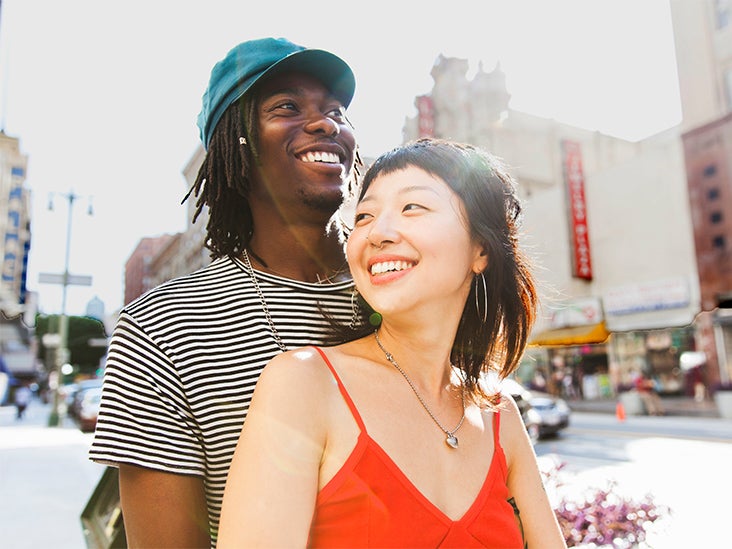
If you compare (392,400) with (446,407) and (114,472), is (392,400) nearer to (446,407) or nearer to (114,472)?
(446,407)

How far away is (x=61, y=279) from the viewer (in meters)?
14.3

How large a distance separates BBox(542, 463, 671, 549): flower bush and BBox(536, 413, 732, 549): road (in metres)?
0.15

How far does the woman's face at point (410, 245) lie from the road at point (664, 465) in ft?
7.80

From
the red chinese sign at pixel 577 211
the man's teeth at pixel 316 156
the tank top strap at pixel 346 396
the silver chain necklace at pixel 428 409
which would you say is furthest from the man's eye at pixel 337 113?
the red chinese sign at pixel 577 211

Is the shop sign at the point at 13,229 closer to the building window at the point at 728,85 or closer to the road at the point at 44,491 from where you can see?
the road at the point at 44,491

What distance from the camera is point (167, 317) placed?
148cm

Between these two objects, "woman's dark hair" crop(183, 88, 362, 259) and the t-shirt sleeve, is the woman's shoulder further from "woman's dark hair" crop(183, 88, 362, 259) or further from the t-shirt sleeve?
"woman's dark hair" crop(183, 88, 362, 259)

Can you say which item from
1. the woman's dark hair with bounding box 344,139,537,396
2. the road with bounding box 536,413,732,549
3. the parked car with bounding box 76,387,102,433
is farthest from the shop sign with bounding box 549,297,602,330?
the woman's dark hair with bounding box 344,139,537,396

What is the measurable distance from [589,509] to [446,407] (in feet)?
7.03

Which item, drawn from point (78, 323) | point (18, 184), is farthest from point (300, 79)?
point (18, 184)

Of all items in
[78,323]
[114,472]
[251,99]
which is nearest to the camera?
[251,99]

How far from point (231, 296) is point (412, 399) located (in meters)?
0.55

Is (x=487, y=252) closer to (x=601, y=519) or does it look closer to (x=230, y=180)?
(x=230, y=180)

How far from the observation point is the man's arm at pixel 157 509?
4.44 ft
